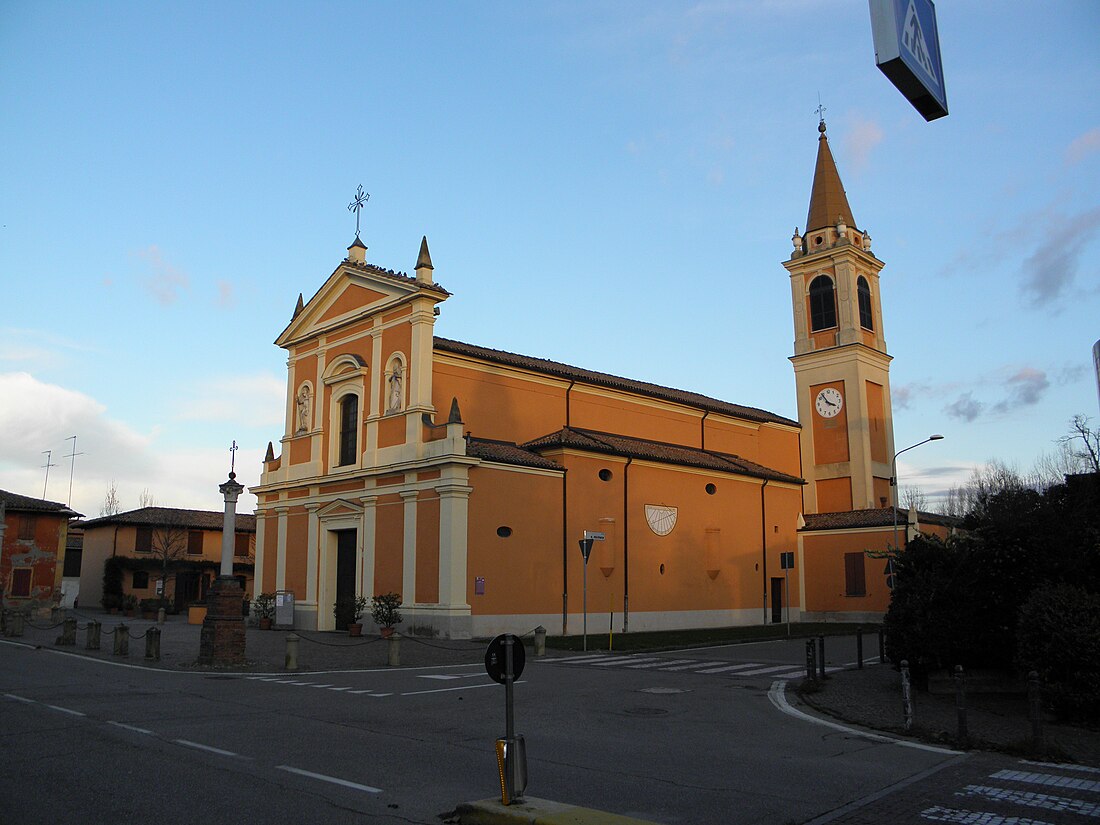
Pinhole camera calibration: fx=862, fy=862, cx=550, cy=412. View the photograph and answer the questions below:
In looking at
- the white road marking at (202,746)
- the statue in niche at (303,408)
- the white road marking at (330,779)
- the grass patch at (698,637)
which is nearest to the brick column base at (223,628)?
the grass patch at (698,637)

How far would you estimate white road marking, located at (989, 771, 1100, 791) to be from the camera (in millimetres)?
7812

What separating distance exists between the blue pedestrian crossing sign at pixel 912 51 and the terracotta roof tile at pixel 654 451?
950 inches

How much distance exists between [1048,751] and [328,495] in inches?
1043

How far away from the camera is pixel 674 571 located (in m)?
32.8

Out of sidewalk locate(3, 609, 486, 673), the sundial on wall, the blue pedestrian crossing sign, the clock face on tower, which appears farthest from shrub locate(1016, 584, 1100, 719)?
the clock face on tower

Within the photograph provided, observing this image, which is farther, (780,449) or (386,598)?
(780,449)

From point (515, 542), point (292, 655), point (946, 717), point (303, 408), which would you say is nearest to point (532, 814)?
point (946, 717)

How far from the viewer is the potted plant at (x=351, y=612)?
92.4 feet

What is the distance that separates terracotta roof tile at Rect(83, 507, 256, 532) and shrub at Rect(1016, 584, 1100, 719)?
47255 mm

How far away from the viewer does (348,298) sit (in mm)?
32594

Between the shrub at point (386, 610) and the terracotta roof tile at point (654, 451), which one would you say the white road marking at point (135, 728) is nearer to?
the shrub at point (386, 610)

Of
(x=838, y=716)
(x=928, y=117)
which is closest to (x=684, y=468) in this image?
(x=838, y=716)

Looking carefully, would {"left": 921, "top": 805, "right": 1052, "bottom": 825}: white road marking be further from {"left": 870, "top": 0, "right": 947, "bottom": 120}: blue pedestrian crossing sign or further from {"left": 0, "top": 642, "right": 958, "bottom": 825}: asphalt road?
{"left": 870, "top": 0, "right": 947, "bottom": 120}: blue pedestrian crossing sign

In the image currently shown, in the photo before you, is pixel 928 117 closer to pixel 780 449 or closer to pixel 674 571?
pixel 674 571
